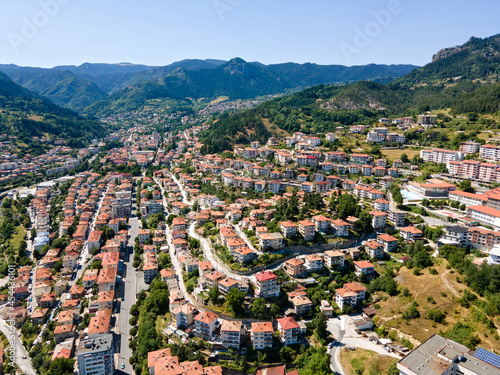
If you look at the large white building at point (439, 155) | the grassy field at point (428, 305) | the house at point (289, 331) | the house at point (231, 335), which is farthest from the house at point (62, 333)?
the large white building at point (439, 155)

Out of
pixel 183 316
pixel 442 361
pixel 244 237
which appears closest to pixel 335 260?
pixel 244 237

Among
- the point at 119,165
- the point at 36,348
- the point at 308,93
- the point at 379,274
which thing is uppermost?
the point at 308,93

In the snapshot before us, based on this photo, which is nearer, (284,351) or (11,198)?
(284,351)

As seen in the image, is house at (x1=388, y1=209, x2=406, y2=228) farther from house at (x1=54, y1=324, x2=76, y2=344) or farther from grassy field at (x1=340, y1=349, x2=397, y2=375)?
house at (x1=54, y1=324, x2=76, y2=344)

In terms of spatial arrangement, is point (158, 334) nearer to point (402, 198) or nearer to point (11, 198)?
point (402, 198)

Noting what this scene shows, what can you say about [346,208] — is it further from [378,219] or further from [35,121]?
[35,121]

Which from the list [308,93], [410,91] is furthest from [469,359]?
[410,91]
